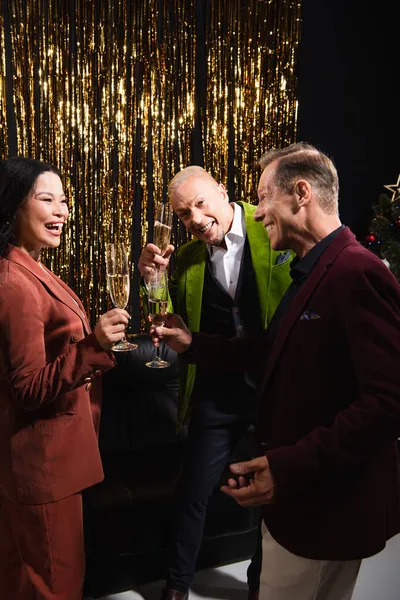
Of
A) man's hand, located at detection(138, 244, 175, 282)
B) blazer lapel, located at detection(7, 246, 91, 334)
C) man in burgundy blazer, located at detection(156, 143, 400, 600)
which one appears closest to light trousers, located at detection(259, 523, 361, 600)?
man in burgundy blazer, located at detection(156, 143, 400, 600)

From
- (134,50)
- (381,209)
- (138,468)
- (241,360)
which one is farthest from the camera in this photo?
(381,209)

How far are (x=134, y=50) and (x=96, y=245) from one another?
1.16 metres

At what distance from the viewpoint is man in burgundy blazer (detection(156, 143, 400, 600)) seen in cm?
117

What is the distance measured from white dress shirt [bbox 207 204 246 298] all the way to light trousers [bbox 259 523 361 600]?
1.13 metres

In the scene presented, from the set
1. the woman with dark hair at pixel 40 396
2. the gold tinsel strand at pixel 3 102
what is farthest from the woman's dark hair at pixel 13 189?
the gold tinsel strand at pixel 3 102

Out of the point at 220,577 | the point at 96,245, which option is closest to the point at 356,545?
the point at 220,577

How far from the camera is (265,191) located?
1.48 m

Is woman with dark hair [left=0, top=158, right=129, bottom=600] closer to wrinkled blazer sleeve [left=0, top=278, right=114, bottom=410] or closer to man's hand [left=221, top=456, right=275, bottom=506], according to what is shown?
wrinkled blazer sleeve [left=0, top=278, right=114, bottom=410]

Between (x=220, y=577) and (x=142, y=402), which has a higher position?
(x=142, y=402)

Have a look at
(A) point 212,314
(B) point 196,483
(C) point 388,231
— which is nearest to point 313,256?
(A) point 212,314

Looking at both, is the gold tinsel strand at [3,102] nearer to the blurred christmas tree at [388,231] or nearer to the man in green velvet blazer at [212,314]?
the man in green velvet blazer at [212,314]

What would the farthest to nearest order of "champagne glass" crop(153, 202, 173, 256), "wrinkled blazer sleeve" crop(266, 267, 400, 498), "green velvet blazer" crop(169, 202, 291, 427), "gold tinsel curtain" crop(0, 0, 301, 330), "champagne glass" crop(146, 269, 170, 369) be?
1. "gold tinsel curtain" crop(0, 0, 301, 330)
2. "green velvet blazer" crop(169, 202, 291, 427)
3. "champagne glass" crop(153, 202, 173, 256)
4. "champagne glass" crop(146, 269, 170, 369)
5. "wrinkled blazer sleeve" crop(266, 267, 400, 498)

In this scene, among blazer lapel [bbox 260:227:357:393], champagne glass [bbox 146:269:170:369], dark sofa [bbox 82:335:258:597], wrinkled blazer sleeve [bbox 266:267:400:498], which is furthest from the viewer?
dark sofa [bbox 82:335:258:597]

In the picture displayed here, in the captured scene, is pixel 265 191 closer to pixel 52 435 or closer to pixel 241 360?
pixel 241 360
